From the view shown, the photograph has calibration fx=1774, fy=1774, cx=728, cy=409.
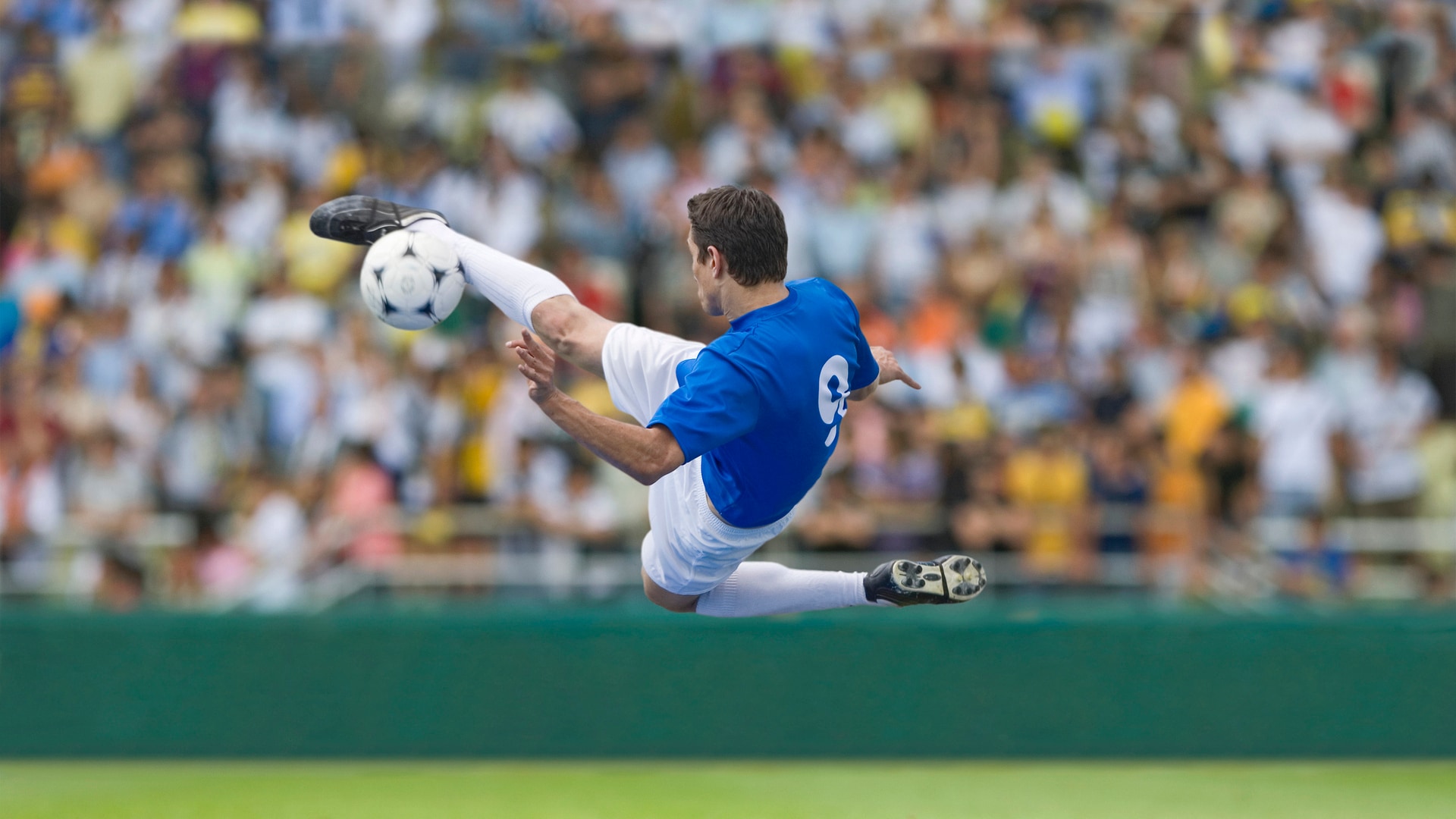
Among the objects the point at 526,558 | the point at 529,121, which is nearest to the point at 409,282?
the point at 526,558

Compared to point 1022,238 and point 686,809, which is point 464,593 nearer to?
point 686,809

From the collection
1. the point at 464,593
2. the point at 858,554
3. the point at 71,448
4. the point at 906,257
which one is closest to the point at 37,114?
the point at 71,448

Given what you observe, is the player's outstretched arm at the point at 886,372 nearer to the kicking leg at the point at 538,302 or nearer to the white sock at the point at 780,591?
the white sock at the point at 780,591

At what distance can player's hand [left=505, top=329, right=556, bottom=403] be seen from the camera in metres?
6.45

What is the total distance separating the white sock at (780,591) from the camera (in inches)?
321

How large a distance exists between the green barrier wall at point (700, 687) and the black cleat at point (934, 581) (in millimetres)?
5091

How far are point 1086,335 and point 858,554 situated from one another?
10.4 feet

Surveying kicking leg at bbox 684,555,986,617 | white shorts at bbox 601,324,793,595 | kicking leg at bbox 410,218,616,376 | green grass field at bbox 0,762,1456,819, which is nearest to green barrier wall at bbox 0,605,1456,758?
green grass field at bbox 0,762,1456,819

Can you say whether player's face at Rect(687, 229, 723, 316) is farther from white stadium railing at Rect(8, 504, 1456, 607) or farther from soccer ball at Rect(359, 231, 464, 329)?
white stadium railing at Rect(8, 504, 1456, 607)

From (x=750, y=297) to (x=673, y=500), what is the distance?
39.3 inches

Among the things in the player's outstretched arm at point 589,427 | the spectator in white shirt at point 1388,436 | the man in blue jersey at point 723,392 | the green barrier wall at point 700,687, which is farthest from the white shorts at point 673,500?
the spectator in white shirt at point 1388,436

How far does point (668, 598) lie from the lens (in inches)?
319

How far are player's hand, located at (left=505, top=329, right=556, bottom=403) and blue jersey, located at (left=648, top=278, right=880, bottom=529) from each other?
441 mm

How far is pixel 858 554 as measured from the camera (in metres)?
12.7
